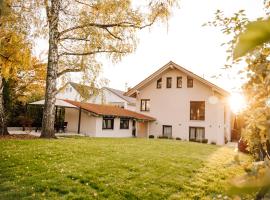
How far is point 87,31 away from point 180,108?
16.5 meters

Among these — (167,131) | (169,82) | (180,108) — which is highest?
(169,82)

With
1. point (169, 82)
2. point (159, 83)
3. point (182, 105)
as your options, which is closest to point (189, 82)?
point (169, 82)

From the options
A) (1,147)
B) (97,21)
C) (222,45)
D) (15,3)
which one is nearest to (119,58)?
(97,21)

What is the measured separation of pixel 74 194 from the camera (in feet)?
21.9

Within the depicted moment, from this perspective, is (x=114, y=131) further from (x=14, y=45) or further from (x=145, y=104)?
(x=14, y=45)

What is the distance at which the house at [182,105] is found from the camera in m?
29.7

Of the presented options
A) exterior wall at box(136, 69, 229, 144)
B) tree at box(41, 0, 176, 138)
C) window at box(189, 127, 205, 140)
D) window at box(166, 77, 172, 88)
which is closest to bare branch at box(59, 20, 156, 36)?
tree at box(41, 0, 176, 138)

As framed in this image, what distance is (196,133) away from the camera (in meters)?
30.3

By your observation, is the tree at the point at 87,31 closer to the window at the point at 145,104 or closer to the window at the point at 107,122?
the window at the point at 107,122

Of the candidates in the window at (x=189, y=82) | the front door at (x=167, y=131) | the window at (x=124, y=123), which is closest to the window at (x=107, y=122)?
the window at (x=124, y=123)

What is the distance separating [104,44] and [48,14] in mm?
3974

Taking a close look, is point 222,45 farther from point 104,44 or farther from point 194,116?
point 194,116

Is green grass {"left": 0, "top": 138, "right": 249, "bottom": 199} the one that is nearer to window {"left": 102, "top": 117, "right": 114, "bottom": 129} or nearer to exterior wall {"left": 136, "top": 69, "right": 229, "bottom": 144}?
window {"left": 102, "top": 117, "right": 114, "bottom": 129}

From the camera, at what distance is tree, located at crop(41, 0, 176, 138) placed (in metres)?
17.1
